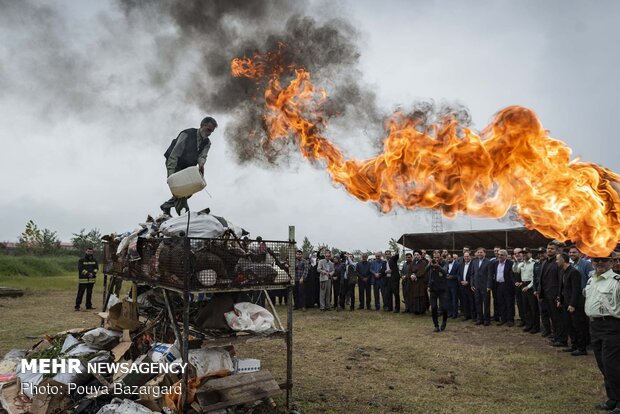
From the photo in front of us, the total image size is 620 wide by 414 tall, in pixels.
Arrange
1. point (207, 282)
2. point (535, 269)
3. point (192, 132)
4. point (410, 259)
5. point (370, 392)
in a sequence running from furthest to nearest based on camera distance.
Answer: point (410, 259)
point (535, 269)
point (192, 132)
point (370, 392)
point (207, 282)

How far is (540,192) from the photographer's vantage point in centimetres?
905

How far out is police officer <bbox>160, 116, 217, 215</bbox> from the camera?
788 cm

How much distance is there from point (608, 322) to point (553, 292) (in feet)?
16.2

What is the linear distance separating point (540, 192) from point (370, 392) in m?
5.62

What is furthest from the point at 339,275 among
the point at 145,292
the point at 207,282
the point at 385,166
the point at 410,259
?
the point at 207,282

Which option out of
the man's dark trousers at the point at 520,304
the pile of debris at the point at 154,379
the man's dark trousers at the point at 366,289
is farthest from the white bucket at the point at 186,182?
the man's dark trousers at the point at 366,289

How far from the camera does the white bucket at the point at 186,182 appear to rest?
6.69 m

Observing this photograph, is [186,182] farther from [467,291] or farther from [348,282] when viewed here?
[348,282]

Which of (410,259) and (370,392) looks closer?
(370,392)

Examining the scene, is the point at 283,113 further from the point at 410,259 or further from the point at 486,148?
the point at 410,259

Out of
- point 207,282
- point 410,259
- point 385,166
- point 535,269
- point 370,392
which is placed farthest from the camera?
point 410,259

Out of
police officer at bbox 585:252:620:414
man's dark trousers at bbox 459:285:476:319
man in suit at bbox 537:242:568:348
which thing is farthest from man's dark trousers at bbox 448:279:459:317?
police officer at bbox 585:252:620:414

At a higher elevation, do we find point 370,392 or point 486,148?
point 486,148

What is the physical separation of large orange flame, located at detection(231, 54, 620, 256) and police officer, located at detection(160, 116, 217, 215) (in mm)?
2368
